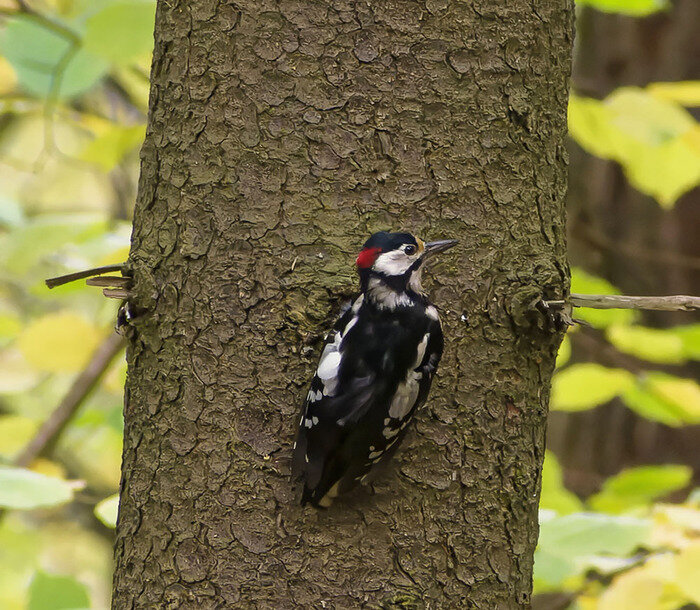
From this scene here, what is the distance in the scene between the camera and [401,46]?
137cm

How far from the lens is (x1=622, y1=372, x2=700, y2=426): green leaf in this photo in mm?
2350

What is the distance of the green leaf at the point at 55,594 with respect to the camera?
1839 mm

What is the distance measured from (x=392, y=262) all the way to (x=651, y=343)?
4.42ft

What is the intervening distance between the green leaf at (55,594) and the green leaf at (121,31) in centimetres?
118

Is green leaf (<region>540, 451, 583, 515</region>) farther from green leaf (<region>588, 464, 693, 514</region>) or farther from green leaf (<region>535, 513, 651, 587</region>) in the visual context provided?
green leaf (<region>535, 513, 651, 587</region>)

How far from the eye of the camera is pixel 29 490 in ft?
4.97

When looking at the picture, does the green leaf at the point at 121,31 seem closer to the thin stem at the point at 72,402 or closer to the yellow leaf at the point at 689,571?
the thin stem at the point at 72,402

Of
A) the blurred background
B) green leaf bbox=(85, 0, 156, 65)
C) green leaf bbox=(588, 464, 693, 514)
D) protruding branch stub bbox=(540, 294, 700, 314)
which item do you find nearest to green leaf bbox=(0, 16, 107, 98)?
the blurred background

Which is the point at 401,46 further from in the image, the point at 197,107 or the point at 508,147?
the point at 197,107

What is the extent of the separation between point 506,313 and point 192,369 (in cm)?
51

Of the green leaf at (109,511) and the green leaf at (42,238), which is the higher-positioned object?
the green leaf at (42,238)

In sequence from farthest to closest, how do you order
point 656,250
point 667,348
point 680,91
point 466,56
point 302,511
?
point 656,250 < point 667,348 < point 680,91 < point 466,56 < point 302,511

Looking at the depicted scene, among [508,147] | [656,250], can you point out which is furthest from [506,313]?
[656,250]

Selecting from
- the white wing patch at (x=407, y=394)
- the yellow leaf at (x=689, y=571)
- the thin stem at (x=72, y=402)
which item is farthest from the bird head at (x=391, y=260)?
the thin stem at (x=72, y=402)
